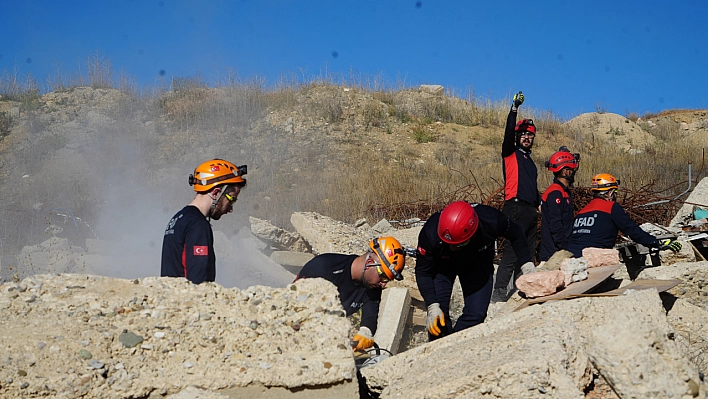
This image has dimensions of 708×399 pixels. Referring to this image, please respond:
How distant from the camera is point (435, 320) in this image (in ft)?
16.6

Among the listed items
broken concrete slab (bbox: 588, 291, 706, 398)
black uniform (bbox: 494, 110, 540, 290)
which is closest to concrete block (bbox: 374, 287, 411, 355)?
black uniform (bbox: 494, 110, 540, 290)

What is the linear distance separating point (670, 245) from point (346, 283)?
12.6ft

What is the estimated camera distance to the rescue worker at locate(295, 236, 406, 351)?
16.4 ft

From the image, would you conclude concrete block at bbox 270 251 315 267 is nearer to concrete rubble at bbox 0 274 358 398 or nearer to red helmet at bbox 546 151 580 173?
red helmet at bbox 546 151 580 173

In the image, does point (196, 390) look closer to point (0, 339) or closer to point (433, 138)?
point (0, 339)

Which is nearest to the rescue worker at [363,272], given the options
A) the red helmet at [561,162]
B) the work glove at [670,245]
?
the red helmet at [561,162]

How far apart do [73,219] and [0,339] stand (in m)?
9.44

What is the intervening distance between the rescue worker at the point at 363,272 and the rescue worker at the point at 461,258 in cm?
32

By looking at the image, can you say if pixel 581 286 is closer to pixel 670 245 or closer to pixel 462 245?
pixel 462 245

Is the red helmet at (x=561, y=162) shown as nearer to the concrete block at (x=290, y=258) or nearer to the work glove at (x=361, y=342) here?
the work glove at (x=361, y=342)

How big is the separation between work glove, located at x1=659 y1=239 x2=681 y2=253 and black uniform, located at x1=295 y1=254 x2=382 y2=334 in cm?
326

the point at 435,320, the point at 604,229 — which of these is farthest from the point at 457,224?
the point at 604,229

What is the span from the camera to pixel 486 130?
21.8m

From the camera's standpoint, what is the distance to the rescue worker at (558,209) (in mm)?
6746
